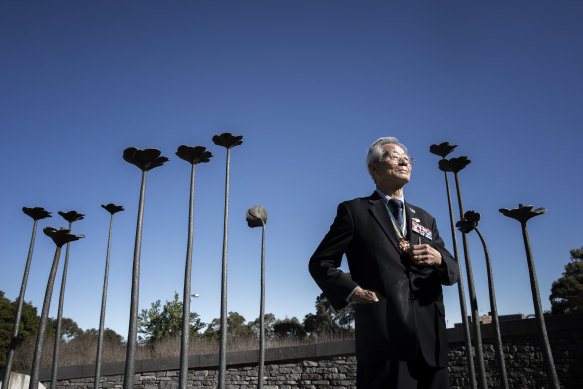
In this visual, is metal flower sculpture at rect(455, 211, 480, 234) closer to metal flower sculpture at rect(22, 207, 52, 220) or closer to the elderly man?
the elderly man

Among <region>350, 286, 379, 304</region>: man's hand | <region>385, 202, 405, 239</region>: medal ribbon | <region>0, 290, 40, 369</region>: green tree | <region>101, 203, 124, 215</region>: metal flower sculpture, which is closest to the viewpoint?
<region>350, 286, 379, 304</region>: man's hand

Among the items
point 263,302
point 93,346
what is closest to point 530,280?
point 263,302

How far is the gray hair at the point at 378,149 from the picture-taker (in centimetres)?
262

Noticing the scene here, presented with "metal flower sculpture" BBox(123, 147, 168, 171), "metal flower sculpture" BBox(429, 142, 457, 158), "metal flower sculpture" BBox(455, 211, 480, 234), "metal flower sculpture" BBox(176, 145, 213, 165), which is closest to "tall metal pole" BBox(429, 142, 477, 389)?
"metal flower sculpture" BBox(429, 142, 457, 158)

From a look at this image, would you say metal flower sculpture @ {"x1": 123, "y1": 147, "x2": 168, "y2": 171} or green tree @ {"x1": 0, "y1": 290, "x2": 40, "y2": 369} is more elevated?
metal flower sculpture @ {"x1": 123, "y1": 147, "x2": 168, "y2": 171}

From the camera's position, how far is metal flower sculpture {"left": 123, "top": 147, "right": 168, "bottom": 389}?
716cm

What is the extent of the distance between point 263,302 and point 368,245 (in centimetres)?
932

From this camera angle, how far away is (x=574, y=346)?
11125mm

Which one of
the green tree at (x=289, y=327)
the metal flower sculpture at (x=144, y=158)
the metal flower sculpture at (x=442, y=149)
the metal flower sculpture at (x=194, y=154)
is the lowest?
the green tree at (x=289, y=327)

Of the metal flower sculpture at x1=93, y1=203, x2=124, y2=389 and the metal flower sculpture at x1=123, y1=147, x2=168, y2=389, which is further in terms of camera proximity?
the metal flower sculpture at x1=93, y1=203, x2=124, y2=389

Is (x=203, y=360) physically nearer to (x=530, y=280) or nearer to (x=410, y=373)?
(x=530, y=280)

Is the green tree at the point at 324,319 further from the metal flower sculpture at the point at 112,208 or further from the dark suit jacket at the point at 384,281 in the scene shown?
the dark suit jacket at the point at 384,281

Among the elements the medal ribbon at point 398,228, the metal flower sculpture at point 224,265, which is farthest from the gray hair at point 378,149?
the metal flower sculpture at point 224,265

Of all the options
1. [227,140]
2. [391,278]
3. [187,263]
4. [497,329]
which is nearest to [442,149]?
[497,329]
